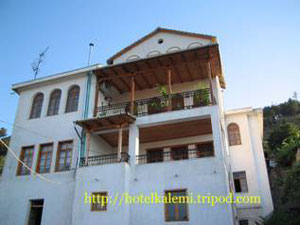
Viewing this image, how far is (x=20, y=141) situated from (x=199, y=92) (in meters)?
10.5

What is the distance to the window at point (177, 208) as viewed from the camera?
38.1ft

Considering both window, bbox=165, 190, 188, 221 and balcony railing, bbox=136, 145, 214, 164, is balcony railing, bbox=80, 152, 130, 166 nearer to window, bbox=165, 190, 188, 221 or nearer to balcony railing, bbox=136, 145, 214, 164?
balcony railing, bbox=136, 145, 214, 164

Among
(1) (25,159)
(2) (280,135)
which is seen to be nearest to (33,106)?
(1) (25,159)

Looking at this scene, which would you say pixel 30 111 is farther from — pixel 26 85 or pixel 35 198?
pixel 35 198

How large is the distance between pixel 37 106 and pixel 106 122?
578 cm

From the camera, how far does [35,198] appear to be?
553 inches

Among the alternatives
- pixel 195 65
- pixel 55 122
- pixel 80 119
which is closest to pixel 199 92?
pixel 195 65

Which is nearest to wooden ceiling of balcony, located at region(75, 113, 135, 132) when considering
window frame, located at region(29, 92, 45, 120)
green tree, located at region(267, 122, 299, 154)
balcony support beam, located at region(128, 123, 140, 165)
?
balcony support beam, located at region(128, 123, 140, 165)

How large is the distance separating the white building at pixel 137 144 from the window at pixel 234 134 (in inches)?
2.2

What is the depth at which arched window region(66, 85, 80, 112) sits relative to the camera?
15.9 metres

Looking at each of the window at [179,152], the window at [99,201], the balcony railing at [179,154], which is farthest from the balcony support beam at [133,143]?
the window at [179,152]

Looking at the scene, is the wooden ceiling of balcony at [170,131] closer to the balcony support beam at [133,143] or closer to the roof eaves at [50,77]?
the balcony support beam at [133,143]

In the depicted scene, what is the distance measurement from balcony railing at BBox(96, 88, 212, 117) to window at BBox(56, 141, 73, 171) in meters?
2.35

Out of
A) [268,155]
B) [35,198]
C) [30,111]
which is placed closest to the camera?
[35,198]
